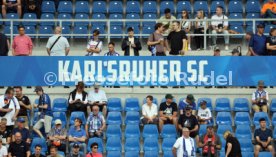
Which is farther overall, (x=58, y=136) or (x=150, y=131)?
(x=150, y=131)

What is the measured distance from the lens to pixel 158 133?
31.7m

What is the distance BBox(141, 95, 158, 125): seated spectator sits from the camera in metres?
31.9

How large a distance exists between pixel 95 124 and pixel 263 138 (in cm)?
390

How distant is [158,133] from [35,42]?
6.64 m

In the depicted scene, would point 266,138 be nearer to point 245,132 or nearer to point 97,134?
point 245,132

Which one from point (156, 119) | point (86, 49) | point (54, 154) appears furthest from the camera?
point (86, 49)

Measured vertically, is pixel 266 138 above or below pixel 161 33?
below

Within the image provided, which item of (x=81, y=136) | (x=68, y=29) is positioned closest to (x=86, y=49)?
(x=68, y=29)

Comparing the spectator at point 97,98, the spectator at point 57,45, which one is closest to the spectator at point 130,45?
the spectator at point 57,45

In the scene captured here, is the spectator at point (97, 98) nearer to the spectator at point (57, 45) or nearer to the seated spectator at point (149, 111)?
the seated spectator at point (149, 111)

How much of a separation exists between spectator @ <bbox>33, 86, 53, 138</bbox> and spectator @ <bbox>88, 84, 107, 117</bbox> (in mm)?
1029

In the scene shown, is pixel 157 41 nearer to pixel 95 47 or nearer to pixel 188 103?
pixel 95 47

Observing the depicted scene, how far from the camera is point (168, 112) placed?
31938 mm

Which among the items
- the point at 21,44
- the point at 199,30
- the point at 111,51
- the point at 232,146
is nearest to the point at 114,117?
the point at 111,51
